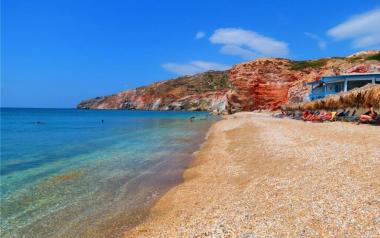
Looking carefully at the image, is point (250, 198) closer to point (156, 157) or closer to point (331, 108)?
point (156, 157)

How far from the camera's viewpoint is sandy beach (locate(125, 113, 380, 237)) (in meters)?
5.70

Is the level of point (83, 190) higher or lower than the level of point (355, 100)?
lower

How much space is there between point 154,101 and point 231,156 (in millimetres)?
154628

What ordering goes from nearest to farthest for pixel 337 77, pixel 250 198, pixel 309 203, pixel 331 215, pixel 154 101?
pixel 331 215 → pixel 309 203 → pixel 250 198 → pixel 337 77 → pixel 154 101

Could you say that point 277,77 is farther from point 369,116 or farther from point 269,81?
point 369,116

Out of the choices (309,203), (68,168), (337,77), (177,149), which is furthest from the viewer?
(337,77)

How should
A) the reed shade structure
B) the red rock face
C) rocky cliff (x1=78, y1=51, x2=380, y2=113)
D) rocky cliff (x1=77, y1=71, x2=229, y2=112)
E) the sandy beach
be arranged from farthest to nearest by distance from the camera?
1. rocky cliff (x1=77, y1=71, x2=229, y2=112)
2. the red rock face
3. rocky cliff (x1=78, y1=51, x2=380, y2=113)
4. the reed shade structure
5. the sandy beach

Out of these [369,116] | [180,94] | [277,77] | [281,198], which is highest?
[180,94]

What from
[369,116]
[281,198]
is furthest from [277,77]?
[281,198]

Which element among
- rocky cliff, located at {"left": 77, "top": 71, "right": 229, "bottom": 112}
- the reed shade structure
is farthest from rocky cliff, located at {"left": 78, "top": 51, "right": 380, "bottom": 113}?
rocky cliff, located at {"left": 77, "top": 71, "right": 229, "bottom": 112}

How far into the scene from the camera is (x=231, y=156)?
15164 millimetres

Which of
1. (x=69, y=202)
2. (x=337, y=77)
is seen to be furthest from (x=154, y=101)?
(x=69, y=202)

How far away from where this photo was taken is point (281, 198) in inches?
288

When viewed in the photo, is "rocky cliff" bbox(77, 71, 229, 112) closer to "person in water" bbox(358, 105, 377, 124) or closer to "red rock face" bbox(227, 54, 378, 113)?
"red rock face" bbox(227, 54, 378, 113)
